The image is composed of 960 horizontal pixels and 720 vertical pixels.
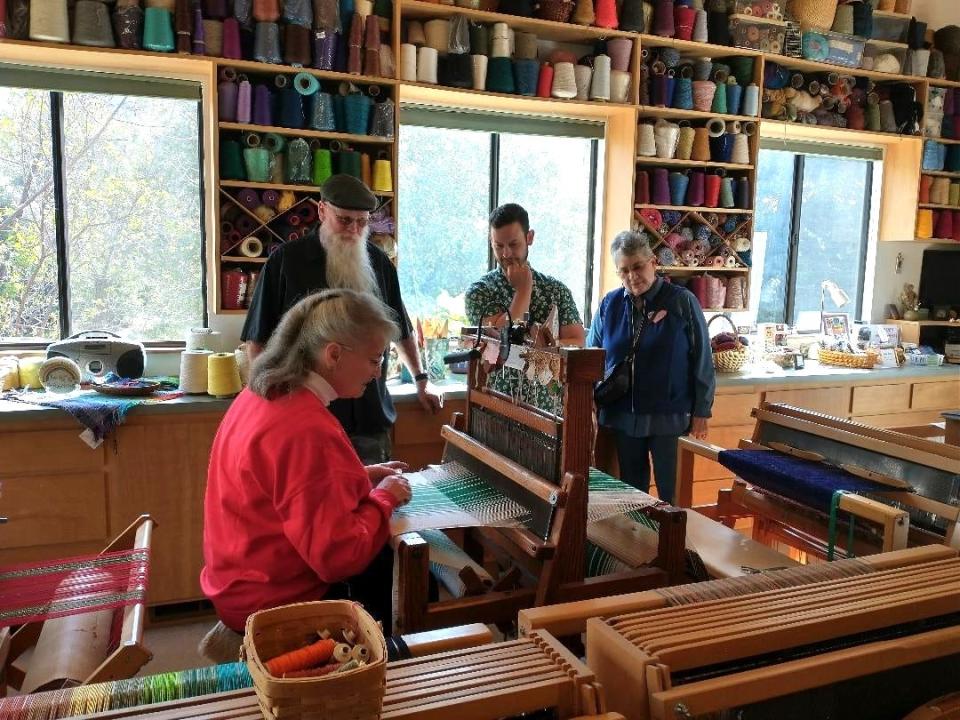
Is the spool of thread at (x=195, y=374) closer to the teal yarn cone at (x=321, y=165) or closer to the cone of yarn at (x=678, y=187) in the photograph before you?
the teal yarn cone at (x=321, y=165)

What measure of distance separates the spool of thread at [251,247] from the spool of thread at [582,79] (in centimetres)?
176

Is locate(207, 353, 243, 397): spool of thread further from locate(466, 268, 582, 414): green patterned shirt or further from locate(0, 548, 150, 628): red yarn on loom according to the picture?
locate(0, 548, 150, 628): red yarn on loom

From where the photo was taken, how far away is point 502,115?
4.12 m

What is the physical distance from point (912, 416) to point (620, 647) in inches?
170

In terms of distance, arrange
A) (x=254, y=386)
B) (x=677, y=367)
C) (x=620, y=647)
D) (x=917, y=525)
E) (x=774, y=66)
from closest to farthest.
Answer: (x=620, y=647) < (x=254, y=386) < (x=917, y=525) < (x=677, y=367) < (x=774, y=66)

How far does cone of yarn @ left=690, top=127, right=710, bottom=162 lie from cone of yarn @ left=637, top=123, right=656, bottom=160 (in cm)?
28

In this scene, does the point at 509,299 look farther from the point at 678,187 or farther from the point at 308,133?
the point at 678,187

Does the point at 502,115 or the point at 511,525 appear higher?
the point at 502,115

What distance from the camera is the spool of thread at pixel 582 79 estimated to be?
3.91 m

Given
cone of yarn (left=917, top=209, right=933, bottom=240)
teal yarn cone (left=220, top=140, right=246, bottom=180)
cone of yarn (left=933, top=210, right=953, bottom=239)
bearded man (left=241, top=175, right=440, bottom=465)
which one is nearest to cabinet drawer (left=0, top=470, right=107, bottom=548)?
bearded man (left=241, top=175, right=440, bottom=465)

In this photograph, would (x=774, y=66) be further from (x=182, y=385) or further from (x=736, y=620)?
(x=736, y=620)

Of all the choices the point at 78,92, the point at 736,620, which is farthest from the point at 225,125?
the point at 736,620

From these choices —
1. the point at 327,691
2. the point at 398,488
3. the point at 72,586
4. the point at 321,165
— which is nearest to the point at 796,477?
the point at 398,488

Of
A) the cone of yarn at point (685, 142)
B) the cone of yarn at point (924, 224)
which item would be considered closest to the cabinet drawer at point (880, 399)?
the cone of yarn at point (924, 224)
